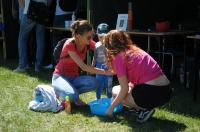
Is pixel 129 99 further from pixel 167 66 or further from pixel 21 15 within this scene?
pixel 21 15

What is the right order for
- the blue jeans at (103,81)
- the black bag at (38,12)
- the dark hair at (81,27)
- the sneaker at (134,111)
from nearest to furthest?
the sneaker at (134,111) < the dark hair at (81,27) < the blue jeans at (103,81) < the black bag at (38,12)

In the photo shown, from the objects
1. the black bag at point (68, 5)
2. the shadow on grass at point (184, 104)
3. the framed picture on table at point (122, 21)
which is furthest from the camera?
the black bag at point (68, 5)

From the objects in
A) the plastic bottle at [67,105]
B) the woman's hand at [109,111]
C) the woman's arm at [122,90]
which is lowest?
the plastic bottle at [67,105]

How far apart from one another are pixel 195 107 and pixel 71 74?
4.92 ft

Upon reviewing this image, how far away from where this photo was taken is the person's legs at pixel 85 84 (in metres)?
5.09

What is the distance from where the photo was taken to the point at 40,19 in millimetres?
7242

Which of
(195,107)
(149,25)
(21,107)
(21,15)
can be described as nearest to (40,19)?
(21,15)

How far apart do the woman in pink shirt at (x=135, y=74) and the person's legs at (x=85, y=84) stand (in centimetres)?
77

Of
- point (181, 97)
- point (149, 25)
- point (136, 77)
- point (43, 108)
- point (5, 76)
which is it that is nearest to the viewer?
point (136, 77)

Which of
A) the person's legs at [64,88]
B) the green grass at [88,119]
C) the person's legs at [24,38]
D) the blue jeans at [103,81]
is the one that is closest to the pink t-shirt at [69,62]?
the person's legs at [64,88]

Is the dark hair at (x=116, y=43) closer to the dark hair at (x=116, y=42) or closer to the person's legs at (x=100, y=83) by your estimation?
the dark hair at (x=116, y=42)

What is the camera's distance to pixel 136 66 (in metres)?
4.22

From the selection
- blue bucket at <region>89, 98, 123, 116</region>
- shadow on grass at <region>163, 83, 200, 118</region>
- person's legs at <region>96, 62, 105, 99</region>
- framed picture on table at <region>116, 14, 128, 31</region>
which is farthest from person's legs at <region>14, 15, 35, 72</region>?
blue bucket at <region>89, 98, 123, 116</region>

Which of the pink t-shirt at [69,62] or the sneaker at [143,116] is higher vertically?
the pink t-shirt at [69,62]
